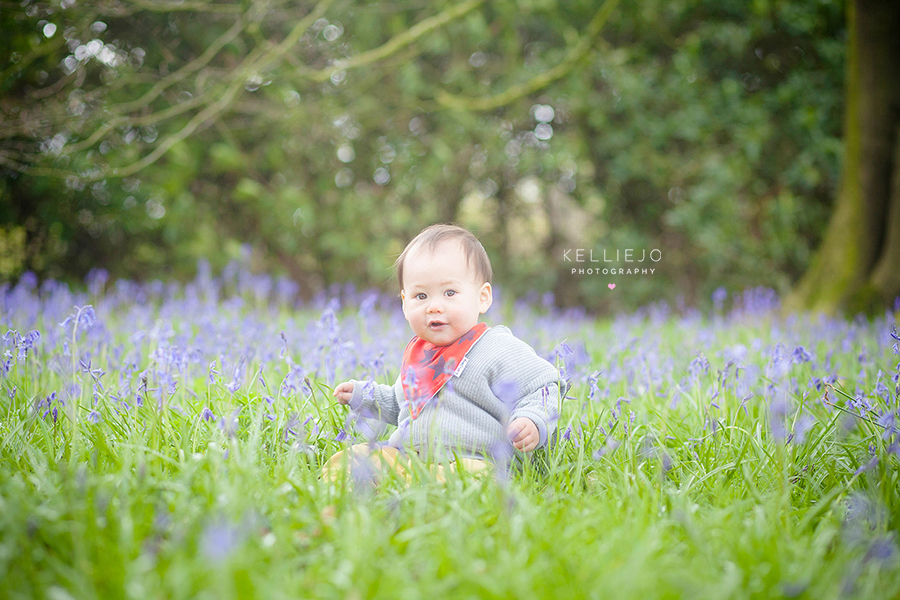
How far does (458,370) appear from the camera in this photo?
2215 millimetres

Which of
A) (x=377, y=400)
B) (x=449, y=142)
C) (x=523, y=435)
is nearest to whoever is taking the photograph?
(x=523, y=435)

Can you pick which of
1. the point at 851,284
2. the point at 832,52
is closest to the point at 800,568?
the point at 851,284

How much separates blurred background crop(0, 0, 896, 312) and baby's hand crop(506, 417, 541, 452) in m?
5.31

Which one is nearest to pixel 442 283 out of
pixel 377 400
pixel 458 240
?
pixel 458 240

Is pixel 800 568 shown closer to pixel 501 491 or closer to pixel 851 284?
pixel 501 491

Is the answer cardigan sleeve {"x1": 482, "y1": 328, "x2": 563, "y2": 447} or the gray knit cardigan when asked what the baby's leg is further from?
cardigan sleeve {"x1": 482, "y1": 328, "x2": 563, "y2": 447}

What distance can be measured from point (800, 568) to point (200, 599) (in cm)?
144

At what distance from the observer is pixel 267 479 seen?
1.96m

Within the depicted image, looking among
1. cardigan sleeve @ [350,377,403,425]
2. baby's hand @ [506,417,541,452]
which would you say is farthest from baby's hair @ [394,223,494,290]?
baby's hand @ [506,417,541,452]

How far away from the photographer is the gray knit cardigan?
2.15 meters

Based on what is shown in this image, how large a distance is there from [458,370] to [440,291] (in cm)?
30

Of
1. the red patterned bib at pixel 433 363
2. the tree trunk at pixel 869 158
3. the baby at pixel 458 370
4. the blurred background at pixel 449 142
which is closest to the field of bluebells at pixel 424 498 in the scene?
the baby at pixel 458 370

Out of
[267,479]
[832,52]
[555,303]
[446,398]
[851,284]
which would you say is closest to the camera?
[267,479]

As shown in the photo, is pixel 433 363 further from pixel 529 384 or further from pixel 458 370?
pixel 529 384
